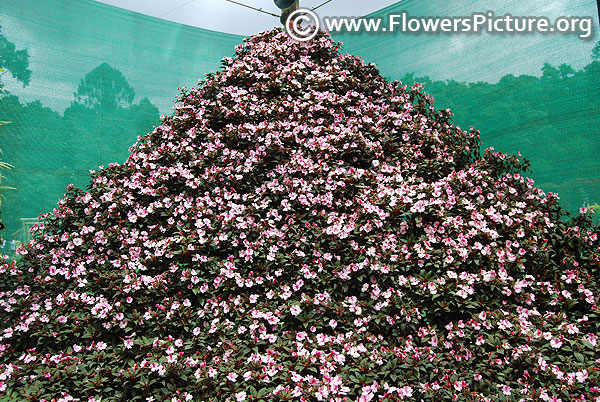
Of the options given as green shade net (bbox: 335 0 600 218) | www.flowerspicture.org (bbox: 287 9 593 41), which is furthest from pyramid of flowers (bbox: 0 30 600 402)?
www.flowerspicture.org (bbox: 287 9 593 41)

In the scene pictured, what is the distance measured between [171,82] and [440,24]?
135 inches

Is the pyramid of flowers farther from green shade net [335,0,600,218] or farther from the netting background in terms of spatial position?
the netting background

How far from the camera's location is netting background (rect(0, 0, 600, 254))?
130 inches

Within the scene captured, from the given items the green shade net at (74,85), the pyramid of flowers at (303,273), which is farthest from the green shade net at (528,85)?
the green shade net at (74,85)

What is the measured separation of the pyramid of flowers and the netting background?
1.06 meters

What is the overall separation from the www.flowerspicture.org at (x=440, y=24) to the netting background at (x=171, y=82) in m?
0.06

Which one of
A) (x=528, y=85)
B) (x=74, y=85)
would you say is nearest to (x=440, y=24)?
(x=528, y=85)

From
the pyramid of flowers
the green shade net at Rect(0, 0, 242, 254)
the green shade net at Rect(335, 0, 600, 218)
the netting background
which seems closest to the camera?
the pyramid of flowers

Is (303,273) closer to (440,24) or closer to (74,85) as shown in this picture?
(440,24)

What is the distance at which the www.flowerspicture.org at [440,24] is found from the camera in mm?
3324

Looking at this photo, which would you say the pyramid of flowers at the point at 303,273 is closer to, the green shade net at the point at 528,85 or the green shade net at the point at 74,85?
the green shade net at the point at 528,85

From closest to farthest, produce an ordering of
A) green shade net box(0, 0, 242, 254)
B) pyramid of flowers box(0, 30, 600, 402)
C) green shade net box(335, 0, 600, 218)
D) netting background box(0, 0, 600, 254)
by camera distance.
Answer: pyramid of flowers box(0, 30, 600, 402), green shade net box(335, 0, 600, 218), netting background box(0, 0, 600, 254), green shade net box(0, 0, 242, 254)

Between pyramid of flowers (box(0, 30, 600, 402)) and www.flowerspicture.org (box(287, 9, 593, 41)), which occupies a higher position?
www.flowerspicture.org (box(287, 9, 593, 41))

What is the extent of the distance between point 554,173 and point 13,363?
4.17 m
